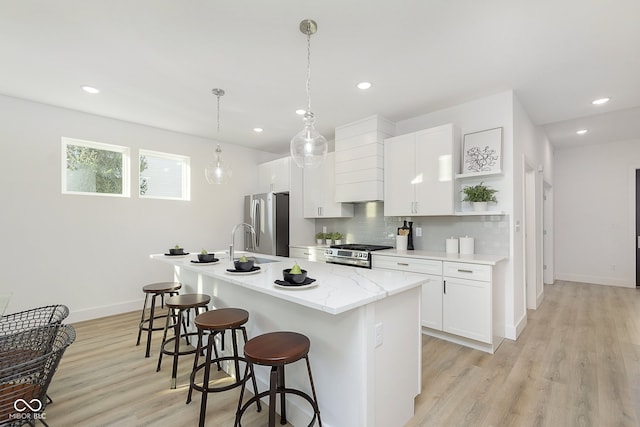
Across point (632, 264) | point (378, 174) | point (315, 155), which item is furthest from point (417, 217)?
point (632, 264)

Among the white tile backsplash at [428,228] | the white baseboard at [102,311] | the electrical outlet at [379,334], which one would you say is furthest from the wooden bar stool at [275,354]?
the white baseboard at [102,311]

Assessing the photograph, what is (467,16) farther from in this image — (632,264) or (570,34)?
(632,264)

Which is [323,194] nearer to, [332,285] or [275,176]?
[275,176]

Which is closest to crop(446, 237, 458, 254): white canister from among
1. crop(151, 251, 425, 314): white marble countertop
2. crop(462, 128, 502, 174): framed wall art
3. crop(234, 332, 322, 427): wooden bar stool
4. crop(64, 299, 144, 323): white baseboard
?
crop(462, 128, 502, 174): framed wall art

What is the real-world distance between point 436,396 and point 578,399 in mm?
1019

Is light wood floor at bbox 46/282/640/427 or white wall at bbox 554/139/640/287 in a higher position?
white wall at bbox 554/139/640/287

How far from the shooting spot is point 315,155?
8.03 ft

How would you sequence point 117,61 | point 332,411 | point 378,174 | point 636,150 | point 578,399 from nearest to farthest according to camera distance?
point 332,411
point 578,399
point 117,61
point 378,174
point 636,150

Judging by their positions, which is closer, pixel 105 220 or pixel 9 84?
pixel 9 84

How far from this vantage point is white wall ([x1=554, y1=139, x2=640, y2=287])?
552 centimetres

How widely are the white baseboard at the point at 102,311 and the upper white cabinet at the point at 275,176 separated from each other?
8.78 ft

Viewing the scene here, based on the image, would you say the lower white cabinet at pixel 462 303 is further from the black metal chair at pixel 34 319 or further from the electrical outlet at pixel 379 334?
the black metal chair at pixel 34 319

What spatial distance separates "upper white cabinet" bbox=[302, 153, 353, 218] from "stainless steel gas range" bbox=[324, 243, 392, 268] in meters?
0.69

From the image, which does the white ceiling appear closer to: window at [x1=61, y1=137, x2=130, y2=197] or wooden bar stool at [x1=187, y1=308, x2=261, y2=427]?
window at [x1=61, y1=137, x2=130, y2=197]
